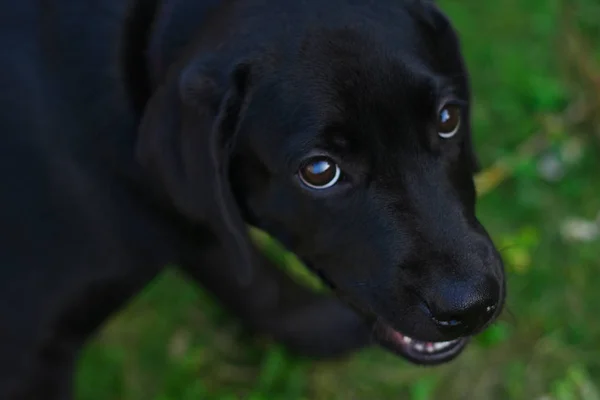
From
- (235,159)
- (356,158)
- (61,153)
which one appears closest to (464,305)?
(356,158)

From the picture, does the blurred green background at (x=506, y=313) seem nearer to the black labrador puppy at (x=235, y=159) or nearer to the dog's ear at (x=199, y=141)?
the black labrador puppy at (x=235, y=159)

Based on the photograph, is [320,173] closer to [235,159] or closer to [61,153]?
[235,159]

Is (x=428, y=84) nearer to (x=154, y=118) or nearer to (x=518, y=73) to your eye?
(x=154, y=118)

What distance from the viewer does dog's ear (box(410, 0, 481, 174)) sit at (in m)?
1.79

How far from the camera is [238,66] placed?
1714 mm

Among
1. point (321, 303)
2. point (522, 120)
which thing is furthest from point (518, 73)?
point (321, 303)

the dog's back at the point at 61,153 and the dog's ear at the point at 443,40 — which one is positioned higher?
the dog's ear at the point at 443,40

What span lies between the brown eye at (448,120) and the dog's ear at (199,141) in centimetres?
38

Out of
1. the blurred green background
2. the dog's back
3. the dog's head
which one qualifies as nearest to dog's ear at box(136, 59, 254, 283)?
the dog's head

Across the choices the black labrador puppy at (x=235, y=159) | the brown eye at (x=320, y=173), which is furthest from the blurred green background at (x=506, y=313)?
the brown eye at (x=320, y=173)

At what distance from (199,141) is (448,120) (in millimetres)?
479

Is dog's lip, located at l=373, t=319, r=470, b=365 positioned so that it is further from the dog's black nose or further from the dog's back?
the dog's back

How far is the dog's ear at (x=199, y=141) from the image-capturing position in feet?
5.64

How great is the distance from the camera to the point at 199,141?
174cm
